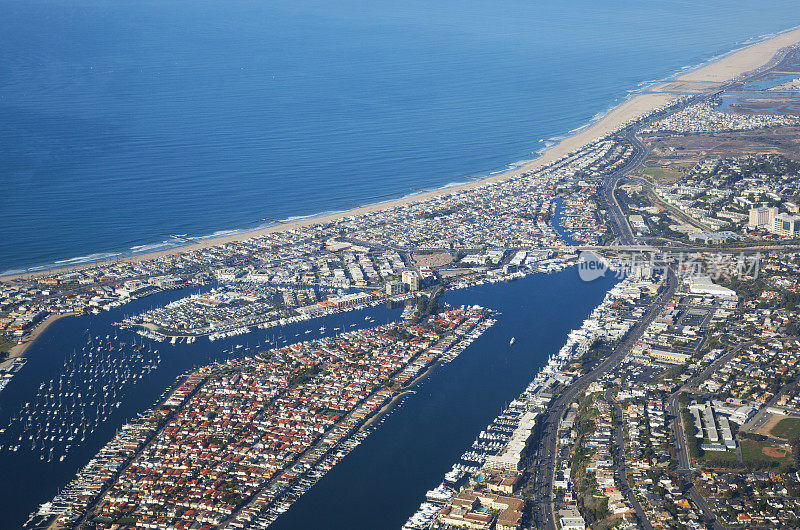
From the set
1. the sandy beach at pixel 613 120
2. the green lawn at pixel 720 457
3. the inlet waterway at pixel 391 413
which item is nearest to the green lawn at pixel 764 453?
the green lawn at pixel 720 457

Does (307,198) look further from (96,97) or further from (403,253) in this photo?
(96,97)

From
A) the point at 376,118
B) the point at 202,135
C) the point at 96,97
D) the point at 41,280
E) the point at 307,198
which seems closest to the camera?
the point at 41,280

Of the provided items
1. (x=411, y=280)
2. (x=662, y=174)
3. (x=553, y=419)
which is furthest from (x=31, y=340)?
(x=662, y=174)

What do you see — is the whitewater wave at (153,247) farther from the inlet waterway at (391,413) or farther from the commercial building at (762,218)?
the commercial building at (762,218)

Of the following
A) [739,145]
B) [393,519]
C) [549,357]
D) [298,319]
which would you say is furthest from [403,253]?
[739,145]

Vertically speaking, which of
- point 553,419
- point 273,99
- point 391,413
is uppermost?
point 273,99

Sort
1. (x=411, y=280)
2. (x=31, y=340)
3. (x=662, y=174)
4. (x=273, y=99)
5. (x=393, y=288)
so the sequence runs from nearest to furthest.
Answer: (x=31, y=340) < (x=393, y=288) < (x=411, y=280) < (x=662, y=174) < (x=273, y=99)

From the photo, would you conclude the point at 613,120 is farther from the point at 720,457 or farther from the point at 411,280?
the point at 720,457
